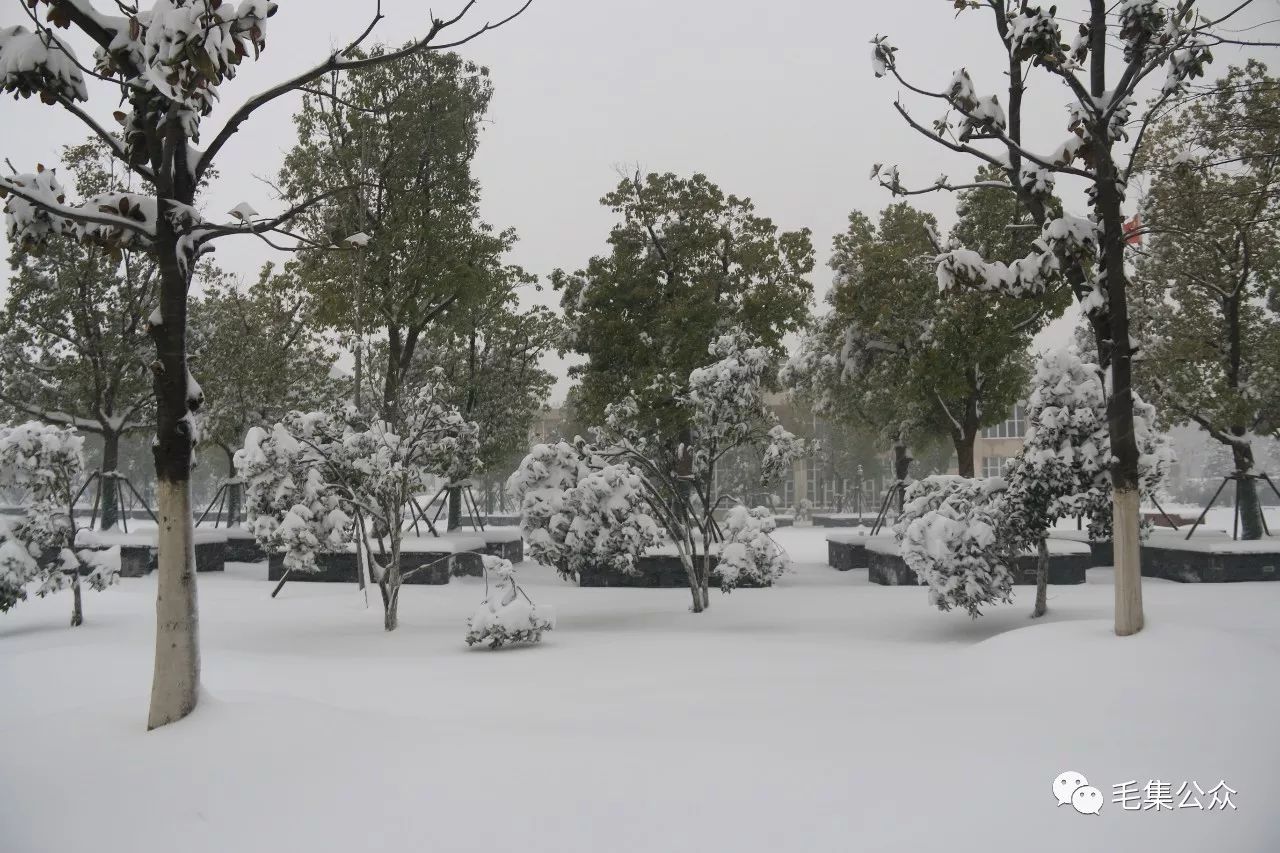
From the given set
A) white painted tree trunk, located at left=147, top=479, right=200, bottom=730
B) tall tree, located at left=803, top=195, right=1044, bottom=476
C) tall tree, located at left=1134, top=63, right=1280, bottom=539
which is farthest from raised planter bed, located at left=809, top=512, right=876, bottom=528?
white painted tree trunk, located at left=147, top=479, right=200, bottom=730

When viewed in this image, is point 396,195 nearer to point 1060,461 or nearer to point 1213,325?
point 1060,461

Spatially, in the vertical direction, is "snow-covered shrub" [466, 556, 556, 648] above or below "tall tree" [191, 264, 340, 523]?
below

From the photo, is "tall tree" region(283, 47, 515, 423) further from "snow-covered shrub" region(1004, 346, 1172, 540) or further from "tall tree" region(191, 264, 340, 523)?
"snow-covered shrub" region(1004, 346, 1172, 540)

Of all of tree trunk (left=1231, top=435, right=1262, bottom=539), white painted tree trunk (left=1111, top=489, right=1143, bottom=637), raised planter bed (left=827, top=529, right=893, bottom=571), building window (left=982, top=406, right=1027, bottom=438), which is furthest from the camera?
building window (left=982, top=406, right=1027, bottom=438)

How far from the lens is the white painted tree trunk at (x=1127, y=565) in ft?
21.9

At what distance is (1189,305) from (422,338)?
72.7 feet

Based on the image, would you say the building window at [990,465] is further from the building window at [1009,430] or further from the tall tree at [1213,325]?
the tall tree at [1213,325]

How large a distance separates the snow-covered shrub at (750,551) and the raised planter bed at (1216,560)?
824 cm

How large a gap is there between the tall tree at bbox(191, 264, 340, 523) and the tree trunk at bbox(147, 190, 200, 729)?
17.8 m

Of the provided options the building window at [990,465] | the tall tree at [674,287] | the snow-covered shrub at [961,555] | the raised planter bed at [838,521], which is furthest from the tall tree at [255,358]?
the building window at [990,465]

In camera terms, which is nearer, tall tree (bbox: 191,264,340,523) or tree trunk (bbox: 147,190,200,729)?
tree trunk (bbox: 147,190,200,729)

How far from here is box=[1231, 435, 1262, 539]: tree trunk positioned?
18016 mm

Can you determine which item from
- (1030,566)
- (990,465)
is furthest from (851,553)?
(990,465)

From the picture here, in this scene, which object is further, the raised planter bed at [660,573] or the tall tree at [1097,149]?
the raised planter bed at [660,573]
